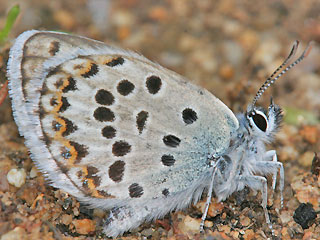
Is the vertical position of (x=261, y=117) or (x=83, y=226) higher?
(x=261, y=117)

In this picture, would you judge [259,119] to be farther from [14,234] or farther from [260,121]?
[14,234]

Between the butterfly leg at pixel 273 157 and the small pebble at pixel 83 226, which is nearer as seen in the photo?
the small pebble at pixel 83 226

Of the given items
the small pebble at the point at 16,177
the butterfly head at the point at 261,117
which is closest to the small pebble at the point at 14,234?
the small pebble at the point at 16,177

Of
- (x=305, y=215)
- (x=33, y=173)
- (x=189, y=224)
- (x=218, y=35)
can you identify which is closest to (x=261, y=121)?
(x=305, y=215)

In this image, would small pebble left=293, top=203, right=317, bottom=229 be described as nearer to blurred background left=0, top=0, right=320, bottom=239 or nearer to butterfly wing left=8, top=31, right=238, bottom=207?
butterfly wing left=8, top=31, right=238, bottom=207

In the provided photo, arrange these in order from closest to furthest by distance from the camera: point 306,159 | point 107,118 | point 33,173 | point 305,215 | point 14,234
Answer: point 14,234
point 107,118
point 305,215
point 33,173
point 306,159

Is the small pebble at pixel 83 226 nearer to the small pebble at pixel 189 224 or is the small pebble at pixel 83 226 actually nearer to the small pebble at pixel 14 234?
the small pebble at pixel 14 234

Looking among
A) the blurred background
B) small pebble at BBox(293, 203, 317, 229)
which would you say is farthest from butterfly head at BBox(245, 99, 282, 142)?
the blurred background

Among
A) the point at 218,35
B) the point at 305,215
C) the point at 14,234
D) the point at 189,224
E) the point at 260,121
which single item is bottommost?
the point at 14,234
